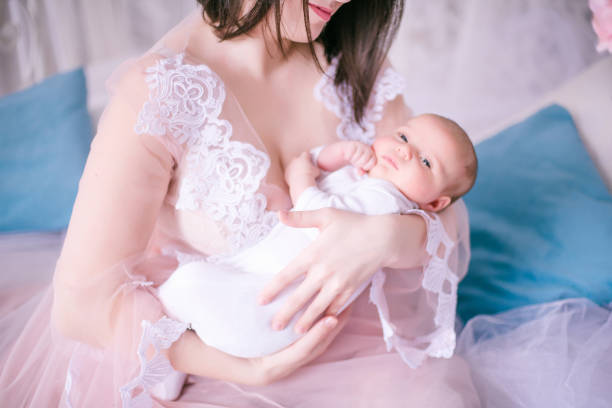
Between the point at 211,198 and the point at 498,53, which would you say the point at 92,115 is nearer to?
the point at 211,198

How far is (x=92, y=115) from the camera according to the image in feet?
6.34

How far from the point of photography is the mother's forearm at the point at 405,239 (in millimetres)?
948

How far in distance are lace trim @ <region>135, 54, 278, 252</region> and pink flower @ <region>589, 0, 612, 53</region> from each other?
2.52ft

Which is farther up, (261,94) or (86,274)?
(261,94)

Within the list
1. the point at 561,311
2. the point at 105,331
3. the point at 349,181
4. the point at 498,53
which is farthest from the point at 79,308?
the point at 498,53

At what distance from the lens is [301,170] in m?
1.04

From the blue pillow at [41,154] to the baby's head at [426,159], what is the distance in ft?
3.92

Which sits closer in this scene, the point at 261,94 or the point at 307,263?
the point at 307,263

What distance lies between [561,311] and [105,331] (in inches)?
44.4

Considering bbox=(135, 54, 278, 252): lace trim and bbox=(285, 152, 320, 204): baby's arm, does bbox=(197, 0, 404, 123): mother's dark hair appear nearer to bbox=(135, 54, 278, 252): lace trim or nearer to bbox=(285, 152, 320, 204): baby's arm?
bbox=(285, 152, 320, 204): baby's arm

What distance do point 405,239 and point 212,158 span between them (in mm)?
416

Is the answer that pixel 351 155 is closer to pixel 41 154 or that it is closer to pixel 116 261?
pixel 116 261

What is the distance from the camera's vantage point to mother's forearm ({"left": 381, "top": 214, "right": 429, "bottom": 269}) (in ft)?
3.11

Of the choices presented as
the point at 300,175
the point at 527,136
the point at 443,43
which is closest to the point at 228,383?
the point at 300,175
